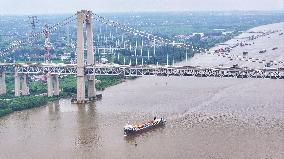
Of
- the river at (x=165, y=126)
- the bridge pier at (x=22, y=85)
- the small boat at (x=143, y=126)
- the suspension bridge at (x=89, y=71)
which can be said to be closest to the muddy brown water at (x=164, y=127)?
the river at (x=165, y=126)

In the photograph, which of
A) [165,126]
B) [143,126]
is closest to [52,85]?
[143,126]

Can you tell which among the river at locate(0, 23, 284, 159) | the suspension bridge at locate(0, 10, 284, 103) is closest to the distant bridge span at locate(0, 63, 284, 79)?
the suspension bridge at locate(0, 10, 284, 103)

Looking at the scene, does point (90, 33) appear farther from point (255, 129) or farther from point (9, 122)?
point (255, 129)

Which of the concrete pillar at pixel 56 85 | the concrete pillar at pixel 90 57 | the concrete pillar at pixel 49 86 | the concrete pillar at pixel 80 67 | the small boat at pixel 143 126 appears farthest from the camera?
the concrete pillar at pixel 56 85

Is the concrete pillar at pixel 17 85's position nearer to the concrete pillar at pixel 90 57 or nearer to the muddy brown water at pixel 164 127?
the muddy brown water at pixel 164 127

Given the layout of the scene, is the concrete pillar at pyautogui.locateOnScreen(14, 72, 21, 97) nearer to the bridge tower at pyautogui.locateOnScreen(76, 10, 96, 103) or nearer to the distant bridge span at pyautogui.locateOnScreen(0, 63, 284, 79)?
the distant bridge span at pyautogui.locateOnScreen(0, 63, 284, 79)

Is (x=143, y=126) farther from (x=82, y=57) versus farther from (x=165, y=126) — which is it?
(x=82, y=57)
